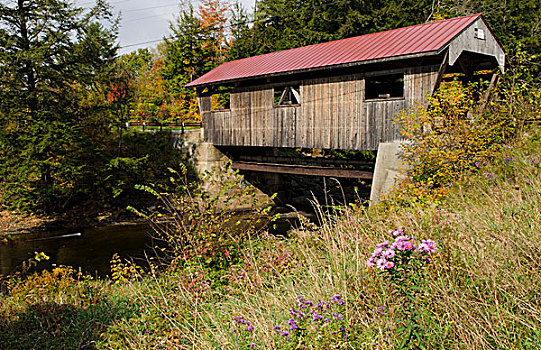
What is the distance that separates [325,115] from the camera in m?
11.6

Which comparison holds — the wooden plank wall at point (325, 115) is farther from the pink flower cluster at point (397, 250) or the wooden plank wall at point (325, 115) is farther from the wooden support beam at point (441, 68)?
the pink flower cluster at point (397, 250)

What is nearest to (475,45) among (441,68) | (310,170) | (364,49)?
(441,68)

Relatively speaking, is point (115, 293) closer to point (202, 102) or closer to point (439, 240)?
point (439, 240)

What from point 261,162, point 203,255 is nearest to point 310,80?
point 261,162

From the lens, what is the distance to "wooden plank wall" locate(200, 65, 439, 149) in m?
9.91

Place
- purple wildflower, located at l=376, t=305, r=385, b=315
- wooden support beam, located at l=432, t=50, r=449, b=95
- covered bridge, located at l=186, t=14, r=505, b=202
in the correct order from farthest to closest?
covered bridge, located at l=186, t=14, r=505, b=202 < wooden support beam, located at l=432, t=50, r=449, b=95 < purple wildflower, located at l=376, t=305, r=385, b=315

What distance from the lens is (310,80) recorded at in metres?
11.9

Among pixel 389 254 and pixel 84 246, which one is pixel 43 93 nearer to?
pixel 84 246

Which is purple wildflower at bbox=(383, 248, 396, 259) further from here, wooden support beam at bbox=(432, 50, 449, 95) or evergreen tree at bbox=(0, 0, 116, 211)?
evergreen tree at bbox=(0, 0, 116, 211)

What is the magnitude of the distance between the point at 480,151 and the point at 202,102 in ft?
38.2

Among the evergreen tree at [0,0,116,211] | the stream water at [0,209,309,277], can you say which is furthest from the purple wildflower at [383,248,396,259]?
the evergreen tree at [0,0,116,211]

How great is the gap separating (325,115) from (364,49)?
6.67 feet

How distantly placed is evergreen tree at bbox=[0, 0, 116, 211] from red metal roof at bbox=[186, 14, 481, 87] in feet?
14.7

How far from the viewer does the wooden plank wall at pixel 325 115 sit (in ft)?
32.5
